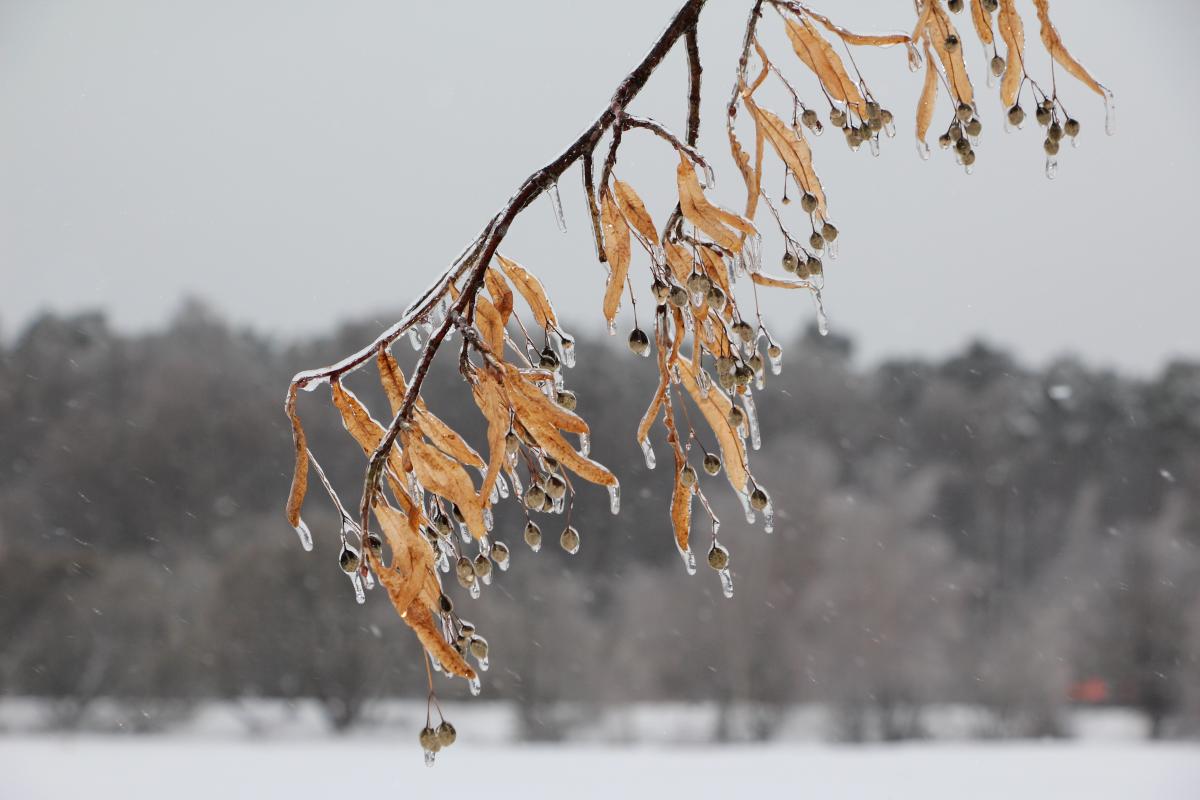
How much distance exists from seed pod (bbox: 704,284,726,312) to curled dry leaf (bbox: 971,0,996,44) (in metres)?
0.27

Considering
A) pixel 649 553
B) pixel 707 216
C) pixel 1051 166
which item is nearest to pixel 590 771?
pixel 649 553

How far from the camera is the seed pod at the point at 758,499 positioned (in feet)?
2.17

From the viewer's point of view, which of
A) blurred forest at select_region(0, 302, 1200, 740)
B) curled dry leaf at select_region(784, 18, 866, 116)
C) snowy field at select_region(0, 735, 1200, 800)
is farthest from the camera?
blurred forest at select_region(0, 302, 1200, 740)

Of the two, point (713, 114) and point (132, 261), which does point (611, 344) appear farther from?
point (132, 261)

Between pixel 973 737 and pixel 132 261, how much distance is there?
426 inches

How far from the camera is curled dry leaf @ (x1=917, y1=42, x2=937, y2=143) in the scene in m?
0.75

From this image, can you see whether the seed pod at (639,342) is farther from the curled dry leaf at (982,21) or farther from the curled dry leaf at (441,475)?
the curled dry leaf at (982,21)

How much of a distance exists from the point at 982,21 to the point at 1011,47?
3 centimetres

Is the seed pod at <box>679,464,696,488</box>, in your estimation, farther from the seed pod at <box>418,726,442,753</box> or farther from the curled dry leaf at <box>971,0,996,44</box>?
the curled dry leaf at <box>971,0,996,44</box>

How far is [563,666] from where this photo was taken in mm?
8469

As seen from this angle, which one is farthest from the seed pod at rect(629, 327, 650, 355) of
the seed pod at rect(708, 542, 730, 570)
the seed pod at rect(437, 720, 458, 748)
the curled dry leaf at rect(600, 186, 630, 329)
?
the seed pod at rect(437, 720, 458, 748)

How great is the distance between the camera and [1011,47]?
759 millimetres

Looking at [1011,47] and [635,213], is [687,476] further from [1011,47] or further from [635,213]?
[1011,47]

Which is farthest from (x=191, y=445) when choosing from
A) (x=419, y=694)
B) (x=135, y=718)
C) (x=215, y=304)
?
(x=419, y=694)
